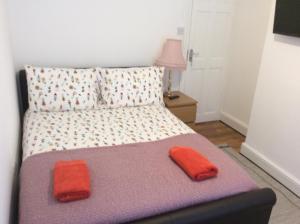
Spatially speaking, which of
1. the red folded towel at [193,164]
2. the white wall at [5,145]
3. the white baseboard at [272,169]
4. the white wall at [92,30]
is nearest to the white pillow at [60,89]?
the white wall at [92,30]

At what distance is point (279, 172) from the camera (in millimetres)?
2660

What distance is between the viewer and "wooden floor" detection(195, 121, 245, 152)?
135 inches

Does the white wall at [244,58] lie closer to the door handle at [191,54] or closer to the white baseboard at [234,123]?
the white baseboard at [234,123]

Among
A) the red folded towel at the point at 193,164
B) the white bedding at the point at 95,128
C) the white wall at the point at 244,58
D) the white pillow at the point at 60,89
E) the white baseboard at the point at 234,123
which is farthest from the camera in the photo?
the white baseboard at the point at 234,123

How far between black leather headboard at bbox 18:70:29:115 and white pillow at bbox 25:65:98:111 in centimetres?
13

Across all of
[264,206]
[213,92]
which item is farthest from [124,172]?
[213,92]

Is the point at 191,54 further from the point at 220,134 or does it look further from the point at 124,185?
the point at 124,185

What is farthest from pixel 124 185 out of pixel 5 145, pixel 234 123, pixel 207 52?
pixel 234 123

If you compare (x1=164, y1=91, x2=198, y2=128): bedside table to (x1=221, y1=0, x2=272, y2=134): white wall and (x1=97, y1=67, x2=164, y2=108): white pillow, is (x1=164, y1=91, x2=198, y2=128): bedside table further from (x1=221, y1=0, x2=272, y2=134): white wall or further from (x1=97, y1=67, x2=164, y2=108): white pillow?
(x1=221, y1=0, x2=272, y2=134): white wall

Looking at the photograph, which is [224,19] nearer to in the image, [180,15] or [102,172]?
[180,15]

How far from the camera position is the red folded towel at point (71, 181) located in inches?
55.2

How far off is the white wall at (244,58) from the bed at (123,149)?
140cm

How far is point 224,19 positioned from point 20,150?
279 cm

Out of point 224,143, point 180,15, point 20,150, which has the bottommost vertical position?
point 224,143
